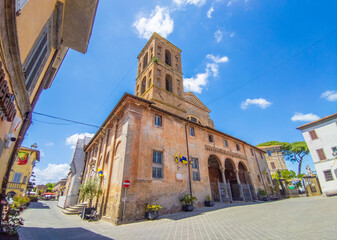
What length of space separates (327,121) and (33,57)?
1237 inches

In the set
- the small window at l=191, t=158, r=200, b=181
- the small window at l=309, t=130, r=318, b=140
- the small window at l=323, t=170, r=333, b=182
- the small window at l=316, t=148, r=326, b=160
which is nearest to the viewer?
the small window at l=191, t=158, r=200, b=181

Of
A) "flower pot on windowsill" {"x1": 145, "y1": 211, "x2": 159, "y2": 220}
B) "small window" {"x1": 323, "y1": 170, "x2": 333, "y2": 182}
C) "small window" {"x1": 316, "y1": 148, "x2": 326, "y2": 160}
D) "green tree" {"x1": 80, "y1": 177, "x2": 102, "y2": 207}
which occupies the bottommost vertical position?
"flower pot on windowsill" {"x1": 145, "y1": 211, "x2": 159, "y2": 220}

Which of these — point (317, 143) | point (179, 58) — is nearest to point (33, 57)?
point (179, 58)

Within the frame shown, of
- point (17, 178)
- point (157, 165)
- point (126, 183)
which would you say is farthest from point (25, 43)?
point (17, 178)

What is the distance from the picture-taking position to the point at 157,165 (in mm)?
11586

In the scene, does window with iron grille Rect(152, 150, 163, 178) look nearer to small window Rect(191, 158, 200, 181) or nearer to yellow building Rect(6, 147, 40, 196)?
small window Rect(191, 158, 200, 181)

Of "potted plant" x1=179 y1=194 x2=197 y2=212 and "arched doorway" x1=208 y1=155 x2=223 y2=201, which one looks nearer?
"potted plant" x1=179 y1=194 x2=197 y2=212

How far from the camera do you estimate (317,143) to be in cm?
2252

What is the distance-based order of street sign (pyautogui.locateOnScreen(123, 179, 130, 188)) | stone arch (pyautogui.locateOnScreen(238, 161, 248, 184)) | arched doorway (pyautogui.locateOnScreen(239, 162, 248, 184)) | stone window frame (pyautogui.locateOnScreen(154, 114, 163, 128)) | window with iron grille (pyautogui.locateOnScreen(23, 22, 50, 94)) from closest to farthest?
window with iron grille (pyautogui.locateOnScreen(23, 22, 50, 94)) < street sign (pyautogui.locateOnScreen(123, 179, 130, 188)) < stone window frame (pyautogui.locateOnScreen(154, 114, 163, 128)) < stone arch (pyautogui.locateOnScreen(238, 161, 248, 184)) < arched doorway (pyautogui.locateOnScreen(239, 162, 248, 184))

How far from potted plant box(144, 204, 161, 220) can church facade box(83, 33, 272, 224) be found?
26 centimetres

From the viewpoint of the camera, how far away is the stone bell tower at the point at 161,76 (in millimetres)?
19266

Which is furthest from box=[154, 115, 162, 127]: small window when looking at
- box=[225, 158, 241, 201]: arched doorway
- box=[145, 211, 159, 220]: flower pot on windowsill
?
box=[225, 158, 241, 201]: arched doorway

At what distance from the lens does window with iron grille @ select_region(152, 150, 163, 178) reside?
11277 millimetres

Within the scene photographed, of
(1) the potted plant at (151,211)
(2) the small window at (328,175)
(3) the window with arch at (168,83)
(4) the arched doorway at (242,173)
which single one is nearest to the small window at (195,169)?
(1) the potted plant at (151,211)
